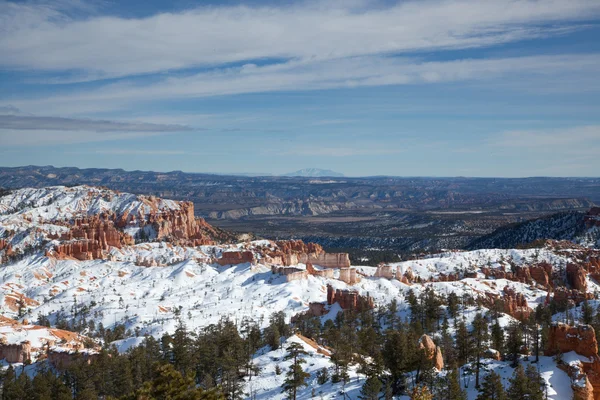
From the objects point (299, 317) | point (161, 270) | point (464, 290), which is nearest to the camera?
point (299, 317)

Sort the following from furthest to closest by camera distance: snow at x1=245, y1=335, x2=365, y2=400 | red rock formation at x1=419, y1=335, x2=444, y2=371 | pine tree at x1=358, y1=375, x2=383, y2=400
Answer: red rock formation at x1=419, y1=335, x2=444, y2=371 < snow at x1=245, y1=335, x2=365, y2=400 < pine tree at x1=358, y1=375, x2=383, y2=400

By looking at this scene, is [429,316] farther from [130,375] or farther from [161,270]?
[161,270]

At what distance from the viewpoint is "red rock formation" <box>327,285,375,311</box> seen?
11038 centimetres

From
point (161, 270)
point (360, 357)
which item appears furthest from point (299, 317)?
point (161, 270)

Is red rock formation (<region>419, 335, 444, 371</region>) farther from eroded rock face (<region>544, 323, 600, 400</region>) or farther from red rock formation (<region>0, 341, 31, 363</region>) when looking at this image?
red rock formation (<region>0, 341, 31, 363</region>)

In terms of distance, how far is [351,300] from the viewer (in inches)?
4429

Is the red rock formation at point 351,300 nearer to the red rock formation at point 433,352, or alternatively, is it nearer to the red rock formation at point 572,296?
the red rock formation at point 572,296

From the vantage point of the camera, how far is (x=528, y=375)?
2184 inches

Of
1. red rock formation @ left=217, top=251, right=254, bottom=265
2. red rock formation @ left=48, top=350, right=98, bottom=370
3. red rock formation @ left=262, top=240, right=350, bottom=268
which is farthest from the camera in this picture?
red rock formation @ left=262, top=240, right=350, bottom=268

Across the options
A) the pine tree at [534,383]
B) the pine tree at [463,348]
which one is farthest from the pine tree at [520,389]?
the pine tree at [463,348]

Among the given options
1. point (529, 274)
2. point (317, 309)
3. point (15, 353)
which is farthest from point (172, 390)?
point (529, 274)

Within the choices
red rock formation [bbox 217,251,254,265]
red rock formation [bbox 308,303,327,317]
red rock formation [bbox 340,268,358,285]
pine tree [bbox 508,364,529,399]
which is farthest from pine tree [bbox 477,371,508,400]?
red rock formation [bbox 217,251,254,265]

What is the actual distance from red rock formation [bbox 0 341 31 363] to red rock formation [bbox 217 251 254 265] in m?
80.2

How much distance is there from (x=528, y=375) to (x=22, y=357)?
71321 millimetres
